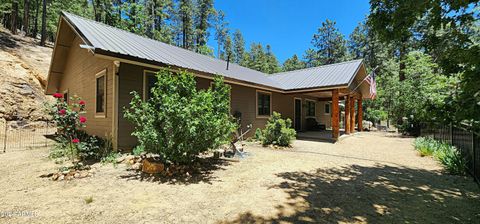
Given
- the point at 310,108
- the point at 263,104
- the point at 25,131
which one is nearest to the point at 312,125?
the point at 310,108

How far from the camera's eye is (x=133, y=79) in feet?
22.0

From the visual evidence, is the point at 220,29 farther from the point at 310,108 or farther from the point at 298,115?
the point at 298,115

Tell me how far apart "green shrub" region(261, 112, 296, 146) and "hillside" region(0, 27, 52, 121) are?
1343cm

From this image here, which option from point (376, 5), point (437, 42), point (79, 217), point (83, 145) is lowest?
point (79, 217)

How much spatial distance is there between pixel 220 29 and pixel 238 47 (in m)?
11.8

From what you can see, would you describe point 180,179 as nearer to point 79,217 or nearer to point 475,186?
point 79,217

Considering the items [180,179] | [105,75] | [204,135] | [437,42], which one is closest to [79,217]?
[180,179]

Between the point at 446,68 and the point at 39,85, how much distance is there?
2026 cm

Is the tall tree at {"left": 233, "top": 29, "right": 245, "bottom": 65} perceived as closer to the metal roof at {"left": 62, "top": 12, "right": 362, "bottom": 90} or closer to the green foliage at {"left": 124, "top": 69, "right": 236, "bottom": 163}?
the metal roof at {"left": 62, "top": 12, "right": 362, "bottom": 90}

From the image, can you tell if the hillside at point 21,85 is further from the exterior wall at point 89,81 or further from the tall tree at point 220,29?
the tall tree at point 220,29

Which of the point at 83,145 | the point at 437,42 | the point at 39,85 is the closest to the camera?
the point at 437,42

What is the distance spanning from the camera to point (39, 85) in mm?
14844

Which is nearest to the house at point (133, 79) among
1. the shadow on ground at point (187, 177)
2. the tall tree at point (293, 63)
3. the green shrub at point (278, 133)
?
the green shrub at point (278, 133)

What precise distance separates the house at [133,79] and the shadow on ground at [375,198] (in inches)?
200
